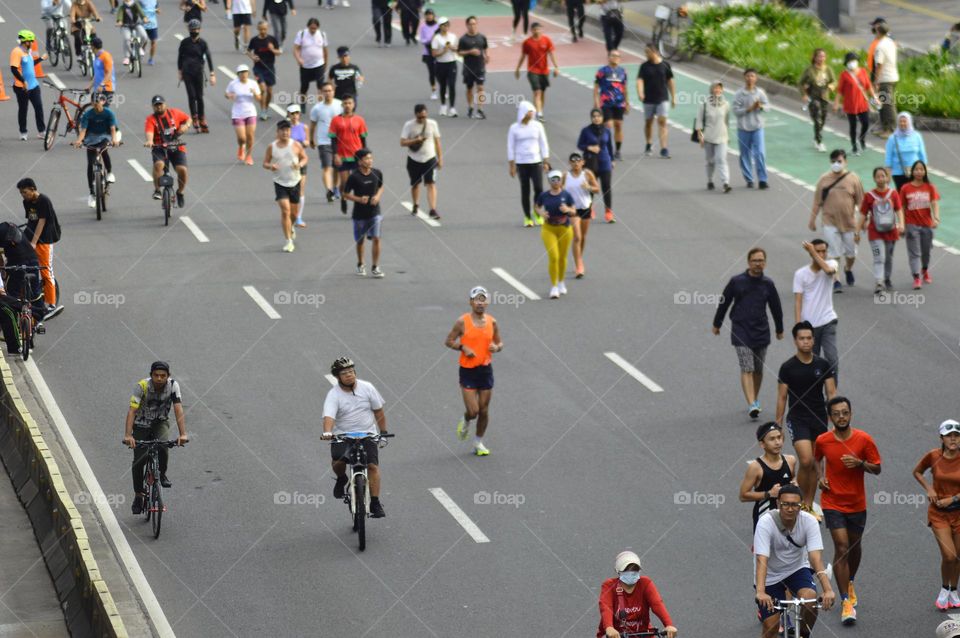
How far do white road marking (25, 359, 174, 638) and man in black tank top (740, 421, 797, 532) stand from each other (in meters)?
4.78

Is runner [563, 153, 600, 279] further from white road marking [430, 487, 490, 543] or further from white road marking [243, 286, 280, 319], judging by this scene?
white road marking [430, 487, 490, 543]

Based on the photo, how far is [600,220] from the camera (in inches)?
1075

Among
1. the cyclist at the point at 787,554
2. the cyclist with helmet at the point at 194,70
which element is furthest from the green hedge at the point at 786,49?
the cyclist at the point at 787,554

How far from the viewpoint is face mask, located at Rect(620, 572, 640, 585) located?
12320 millimetres

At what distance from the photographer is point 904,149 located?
25188 millimetres

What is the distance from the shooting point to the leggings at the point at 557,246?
75.4ft

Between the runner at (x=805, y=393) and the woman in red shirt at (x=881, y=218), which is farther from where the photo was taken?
the woman in red shirt at (x=881, y=218)

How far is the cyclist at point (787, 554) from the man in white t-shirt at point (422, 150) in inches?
569

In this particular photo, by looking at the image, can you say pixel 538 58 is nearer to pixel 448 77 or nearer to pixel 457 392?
pixel 448 77

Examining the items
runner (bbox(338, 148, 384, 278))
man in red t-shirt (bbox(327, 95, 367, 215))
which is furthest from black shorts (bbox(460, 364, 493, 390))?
man in red t-shirt (bbox(327, 95, 367, 215))

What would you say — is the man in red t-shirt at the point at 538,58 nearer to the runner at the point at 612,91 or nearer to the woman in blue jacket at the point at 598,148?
the runner at the point at 612,91

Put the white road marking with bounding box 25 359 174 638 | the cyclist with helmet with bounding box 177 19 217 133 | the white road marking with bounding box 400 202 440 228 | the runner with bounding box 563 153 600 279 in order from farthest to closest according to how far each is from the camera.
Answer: the cyclist with helmet with bounding box 177 19 217 133
the white road marking with bounding box 400 202 440 228
the runner with bounding box 563 153 600 279
the white road marking with bounding box 25 359 174 638

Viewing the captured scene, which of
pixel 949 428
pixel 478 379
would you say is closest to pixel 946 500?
pixel 949 428

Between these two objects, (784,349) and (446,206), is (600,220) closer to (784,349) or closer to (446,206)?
(446,206)
